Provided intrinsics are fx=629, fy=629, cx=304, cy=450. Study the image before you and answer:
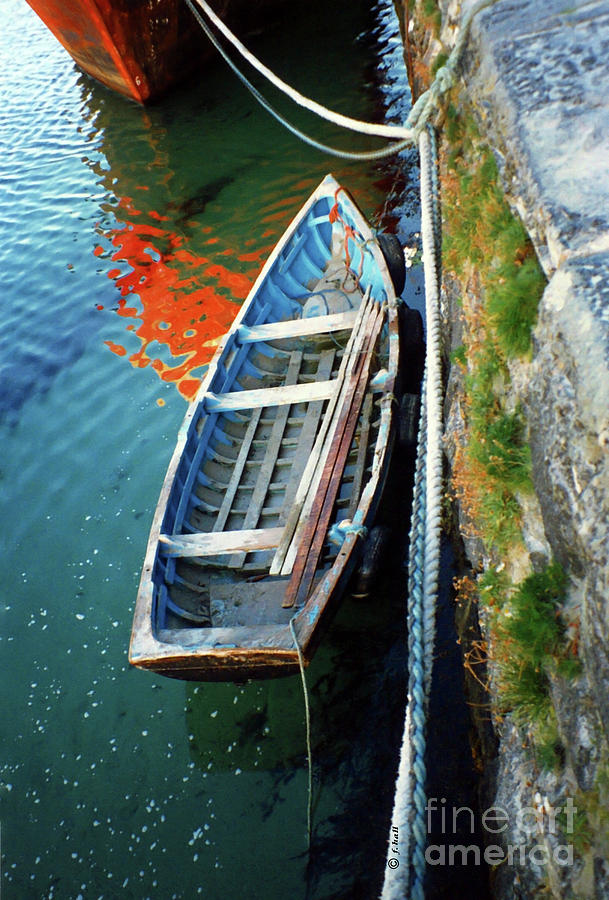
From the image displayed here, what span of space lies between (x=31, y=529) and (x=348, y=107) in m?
10.0

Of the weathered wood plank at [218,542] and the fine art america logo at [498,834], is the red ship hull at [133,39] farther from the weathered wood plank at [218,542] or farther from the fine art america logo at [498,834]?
the fine art america logo at [498,834]

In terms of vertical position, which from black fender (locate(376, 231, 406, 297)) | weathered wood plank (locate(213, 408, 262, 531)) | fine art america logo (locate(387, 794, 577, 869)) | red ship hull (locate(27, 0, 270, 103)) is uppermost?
red ship hull (locate(27, 0, 270, 103))

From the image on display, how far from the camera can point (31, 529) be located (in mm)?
6715

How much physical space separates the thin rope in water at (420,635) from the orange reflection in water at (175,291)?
13.7 ft

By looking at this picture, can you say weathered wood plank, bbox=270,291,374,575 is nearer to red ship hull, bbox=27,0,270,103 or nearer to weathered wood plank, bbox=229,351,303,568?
weathered wood plank, bbox=229,351,303,568

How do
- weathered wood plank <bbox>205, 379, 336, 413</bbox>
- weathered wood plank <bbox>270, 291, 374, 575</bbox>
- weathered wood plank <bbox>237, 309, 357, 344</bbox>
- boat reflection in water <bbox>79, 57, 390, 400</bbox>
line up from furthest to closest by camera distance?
boat reflection in water <bbox>79, 57, 390, 400</bbox>
weathered wood plank <bbox>237, 309, 357, 344</bbox>
weathered wood plank <bbox>205, 379, 336, 413</bbox>
weathered wood plank <bbox>270, 291, 374, 575</bbox>

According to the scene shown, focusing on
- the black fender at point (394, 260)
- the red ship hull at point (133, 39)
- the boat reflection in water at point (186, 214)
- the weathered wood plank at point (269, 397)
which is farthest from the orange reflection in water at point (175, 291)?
the red ship hull at point (133, 39)

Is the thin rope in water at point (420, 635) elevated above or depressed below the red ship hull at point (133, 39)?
below

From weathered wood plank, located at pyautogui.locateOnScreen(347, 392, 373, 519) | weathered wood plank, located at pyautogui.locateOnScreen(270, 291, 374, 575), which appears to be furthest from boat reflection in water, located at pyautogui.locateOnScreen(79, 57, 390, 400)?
weathered wood plank, located at pyautogui.locateOnScreen(347, 392, 373, 519)

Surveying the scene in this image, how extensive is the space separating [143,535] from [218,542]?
5.11 feet

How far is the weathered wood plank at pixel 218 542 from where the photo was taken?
4.98 metres

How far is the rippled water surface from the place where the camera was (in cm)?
441

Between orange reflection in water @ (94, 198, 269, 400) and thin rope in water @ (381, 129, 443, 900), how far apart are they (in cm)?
419

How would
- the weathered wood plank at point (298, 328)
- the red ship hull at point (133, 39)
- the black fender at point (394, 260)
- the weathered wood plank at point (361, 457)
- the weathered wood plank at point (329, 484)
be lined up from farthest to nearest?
the red ship hull at point (133, 39)
the black fender at point (394, 260)
the weathered wood plank at point (298, 328)
the weathered wood plank at point (361, 457)
the weathered wood plank at point (329, 484)
